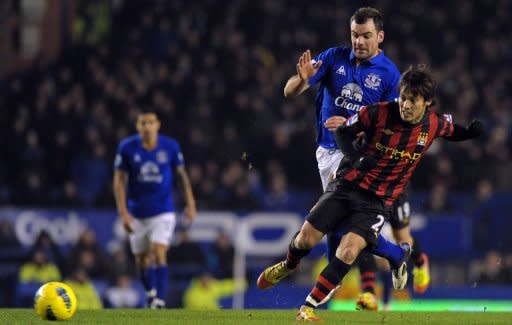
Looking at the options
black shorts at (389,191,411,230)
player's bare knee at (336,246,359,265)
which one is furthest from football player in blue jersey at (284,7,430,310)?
black shorts at (389,191,411,230)

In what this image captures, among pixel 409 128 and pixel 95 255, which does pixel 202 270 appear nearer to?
pixel 95 255

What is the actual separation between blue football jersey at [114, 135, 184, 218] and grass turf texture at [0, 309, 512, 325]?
2955 mm

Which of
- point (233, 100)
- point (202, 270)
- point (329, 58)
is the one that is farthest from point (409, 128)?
point (233, 100)

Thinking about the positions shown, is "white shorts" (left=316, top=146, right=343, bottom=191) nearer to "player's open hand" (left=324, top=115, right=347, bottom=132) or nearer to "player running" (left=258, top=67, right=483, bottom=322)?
"player's open hand" (left=324, top=115, right=347, bottom=132)

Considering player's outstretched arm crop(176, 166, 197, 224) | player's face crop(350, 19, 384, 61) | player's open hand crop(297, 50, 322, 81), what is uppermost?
player's face crop(350, 19, 384, 61)

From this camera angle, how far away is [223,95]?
19.3 metres

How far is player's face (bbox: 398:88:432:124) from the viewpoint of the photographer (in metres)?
8.46

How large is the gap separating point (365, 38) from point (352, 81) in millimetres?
394

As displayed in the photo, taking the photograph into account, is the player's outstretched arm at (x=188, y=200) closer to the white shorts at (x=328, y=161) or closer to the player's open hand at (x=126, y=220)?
the player's open hand at (x=126, y=220)

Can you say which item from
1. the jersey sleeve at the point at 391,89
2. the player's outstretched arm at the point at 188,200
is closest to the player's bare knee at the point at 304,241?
the jersey sleeve at the point at 391,89

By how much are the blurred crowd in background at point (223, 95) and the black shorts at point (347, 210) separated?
7085mm

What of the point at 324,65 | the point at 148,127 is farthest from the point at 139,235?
the point at 324,65

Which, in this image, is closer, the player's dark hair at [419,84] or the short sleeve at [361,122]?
the player's dark hair at [419,84]

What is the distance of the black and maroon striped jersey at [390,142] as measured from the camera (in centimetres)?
862
